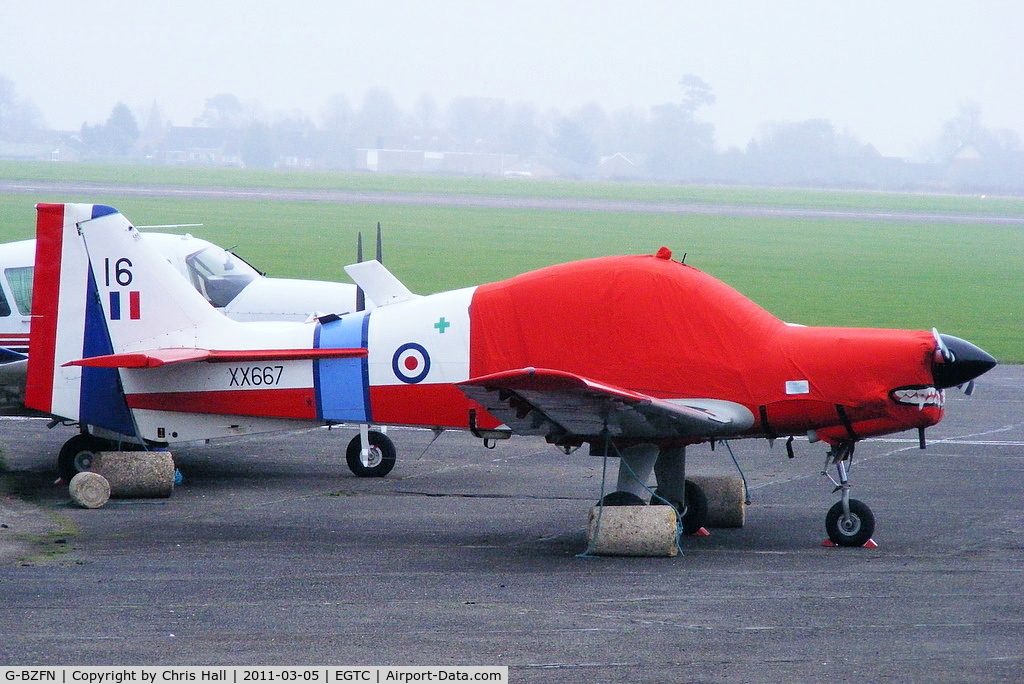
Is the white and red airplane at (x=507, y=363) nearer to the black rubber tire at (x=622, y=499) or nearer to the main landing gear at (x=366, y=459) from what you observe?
the black rubber tire at (x=622, y=499)

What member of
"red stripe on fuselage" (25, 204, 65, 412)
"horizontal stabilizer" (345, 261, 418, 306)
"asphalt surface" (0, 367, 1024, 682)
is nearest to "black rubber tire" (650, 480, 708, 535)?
"asphalt surface" (0, 367, 1024, 682)

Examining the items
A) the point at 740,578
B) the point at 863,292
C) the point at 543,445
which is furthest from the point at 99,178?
the point at 740,578

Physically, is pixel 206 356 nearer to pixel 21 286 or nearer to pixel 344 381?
pixel 344 381

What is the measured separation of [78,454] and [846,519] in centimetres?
715

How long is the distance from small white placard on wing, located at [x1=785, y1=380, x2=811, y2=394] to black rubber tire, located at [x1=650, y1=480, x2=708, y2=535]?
1.42 metres

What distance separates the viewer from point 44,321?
11219mm

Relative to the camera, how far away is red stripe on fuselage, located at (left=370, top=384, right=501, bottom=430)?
10234mm

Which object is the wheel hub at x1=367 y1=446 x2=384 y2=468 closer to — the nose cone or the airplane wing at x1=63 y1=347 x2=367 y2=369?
the airplane wing at x1=63 y1=347 x2=367 y2=369

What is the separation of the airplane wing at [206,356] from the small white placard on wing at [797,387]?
3553 millimetres

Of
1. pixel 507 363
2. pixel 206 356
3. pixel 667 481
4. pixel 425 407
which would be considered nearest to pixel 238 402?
pixel 206 356

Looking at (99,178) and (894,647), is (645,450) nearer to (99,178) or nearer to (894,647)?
(894,647)

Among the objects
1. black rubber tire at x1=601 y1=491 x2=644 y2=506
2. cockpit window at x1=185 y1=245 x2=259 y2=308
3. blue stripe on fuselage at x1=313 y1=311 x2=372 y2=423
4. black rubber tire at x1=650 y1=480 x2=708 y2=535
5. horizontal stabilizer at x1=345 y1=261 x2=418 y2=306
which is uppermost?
horizontal stabilizer at x1=345 y1=261 x2=418 y2=306

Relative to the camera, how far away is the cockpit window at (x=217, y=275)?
1467 centimetres

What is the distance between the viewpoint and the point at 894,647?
6938 millimetres
